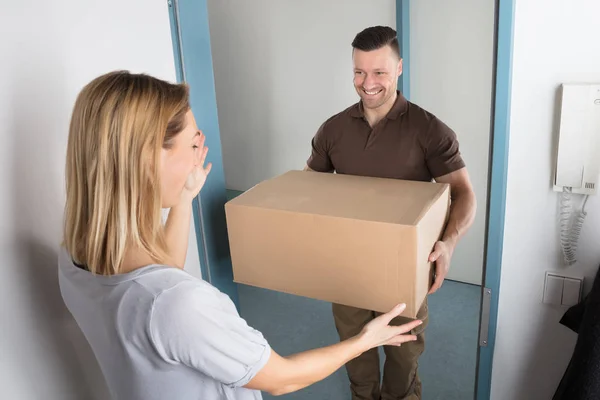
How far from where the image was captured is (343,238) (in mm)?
985

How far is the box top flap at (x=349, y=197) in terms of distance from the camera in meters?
0.98

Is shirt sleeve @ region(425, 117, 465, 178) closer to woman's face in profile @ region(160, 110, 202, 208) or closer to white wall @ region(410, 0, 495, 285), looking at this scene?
white wall @ region(410, 0, 495, 285)

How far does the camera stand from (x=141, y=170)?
0.73 m

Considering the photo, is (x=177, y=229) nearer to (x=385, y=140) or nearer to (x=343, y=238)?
(x=343, y=238)

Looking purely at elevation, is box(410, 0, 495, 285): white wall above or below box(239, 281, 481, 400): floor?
above

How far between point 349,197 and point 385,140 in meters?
0.44

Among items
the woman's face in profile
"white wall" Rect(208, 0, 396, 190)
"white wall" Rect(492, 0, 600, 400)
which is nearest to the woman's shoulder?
the woman's face in profile

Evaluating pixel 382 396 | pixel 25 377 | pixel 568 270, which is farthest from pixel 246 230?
pixel 382 396

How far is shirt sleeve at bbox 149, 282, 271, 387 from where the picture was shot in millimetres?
684

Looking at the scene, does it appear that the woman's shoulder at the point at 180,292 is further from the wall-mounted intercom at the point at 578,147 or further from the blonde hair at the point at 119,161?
the wall-mounted intercom at the point at 578,147

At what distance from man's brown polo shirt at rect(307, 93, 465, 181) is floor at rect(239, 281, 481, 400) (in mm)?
944

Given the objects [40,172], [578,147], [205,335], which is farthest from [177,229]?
[578,147]

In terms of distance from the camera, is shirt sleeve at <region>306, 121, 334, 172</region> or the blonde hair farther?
shirt sleeve at <region>306, 121, 334, 172</region>

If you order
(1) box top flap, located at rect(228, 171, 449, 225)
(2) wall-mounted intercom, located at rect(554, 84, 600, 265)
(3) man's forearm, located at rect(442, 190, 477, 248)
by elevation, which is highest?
(2) wall-mounted intercom, located at rect(554, 84, 600, 265)
